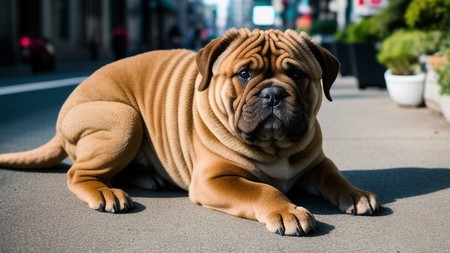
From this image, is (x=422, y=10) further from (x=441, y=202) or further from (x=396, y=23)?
(x=441, y=202)

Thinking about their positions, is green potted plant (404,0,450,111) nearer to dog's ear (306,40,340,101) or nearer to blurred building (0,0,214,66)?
dog's ear (306,40,340,101)

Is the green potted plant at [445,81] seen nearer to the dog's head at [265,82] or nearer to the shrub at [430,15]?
the shrub at [430,15]

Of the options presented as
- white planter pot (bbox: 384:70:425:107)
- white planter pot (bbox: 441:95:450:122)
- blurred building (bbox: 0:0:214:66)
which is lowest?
blurred building (bbox: 0:0:214:66)

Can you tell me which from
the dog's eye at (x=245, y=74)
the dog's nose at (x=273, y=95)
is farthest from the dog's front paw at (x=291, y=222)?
the dog's eye at (x=245, y=74)

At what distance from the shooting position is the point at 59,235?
3.28 m

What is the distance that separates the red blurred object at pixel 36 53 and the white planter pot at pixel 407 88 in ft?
39.9

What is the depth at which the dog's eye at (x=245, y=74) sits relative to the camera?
360 cm

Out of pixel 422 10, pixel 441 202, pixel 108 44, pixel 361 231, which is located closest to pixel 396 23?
pixel 422 10

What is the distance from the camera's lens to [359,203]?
360cm

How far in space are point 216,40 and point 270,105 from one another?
1.78 feet

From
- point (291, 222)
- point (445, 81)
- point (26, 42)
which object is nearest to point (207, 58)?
point (291, 222)

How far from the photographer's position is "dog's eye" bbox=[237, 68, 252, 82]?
11.8 feet

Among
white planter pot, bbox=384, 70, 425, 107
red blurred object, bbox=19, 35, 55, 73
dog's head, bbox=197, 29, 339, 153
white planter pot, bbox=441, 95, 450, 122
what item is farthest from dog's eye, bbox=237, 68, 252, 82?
red blurred object, bbox=19, 35, 55, 73

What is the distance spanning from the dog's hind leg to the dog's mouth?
0.80m
